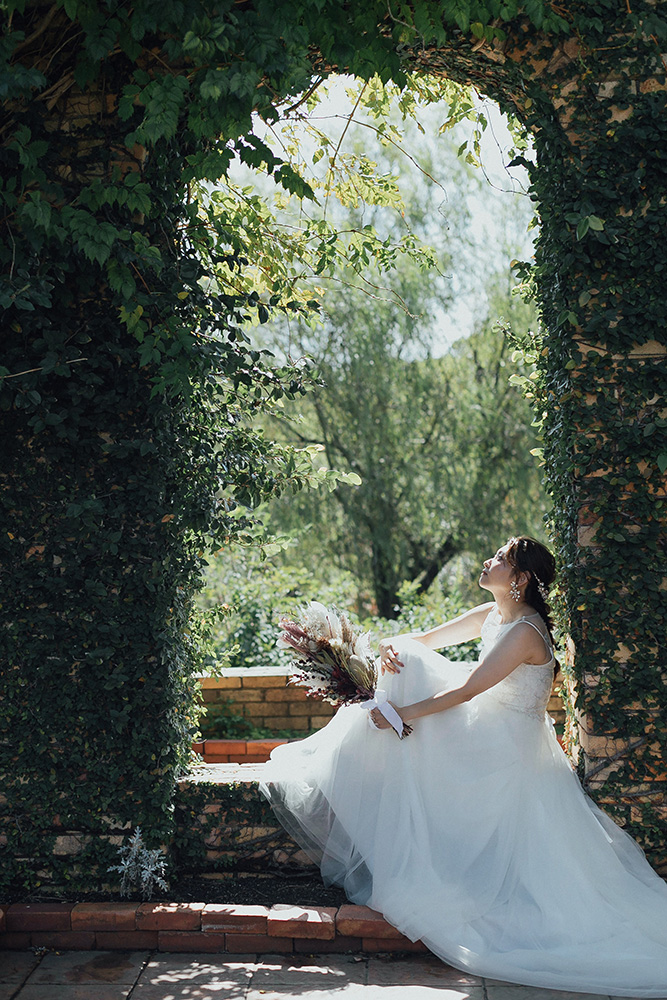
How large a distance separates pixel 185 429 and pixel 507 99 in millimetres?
2017

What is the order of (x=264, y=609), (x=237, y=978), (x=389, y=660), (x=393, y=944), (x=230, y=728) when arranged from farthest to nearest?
(x=264, y=609) < (x=230, y=728) < (x=389, y=660) < (x=393, y=944) < (x=237, y=978)

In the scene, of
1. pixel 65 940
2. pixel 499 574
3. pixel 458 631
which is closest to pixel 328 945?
pixel 65 940

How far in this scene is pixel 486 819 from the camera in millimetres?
3469

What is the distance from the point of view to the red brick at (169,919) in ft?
11.2

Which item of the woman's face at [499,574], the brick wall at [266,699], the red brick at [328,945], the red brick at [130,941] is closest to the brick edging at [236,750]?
the brick wall at [266,699]

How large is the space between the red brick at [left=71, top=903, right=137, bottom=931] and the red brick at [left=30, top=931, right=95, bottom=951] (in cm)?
2

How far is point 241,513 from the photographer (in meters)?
4.34

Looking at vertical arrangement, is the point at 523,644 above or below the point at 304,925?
above

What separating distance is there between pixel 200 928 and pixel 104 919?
38 centimetres

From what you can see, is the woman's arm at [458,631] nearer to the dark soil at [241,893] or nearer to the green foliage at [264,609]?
the dark soil at [241,893]

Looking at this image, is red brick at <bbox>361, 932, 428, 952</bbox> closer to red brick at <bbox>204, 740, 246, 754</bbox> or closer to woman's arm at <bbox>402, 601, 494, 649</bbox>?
woman's arm at <bbox>402, 601, 494, 649</bbox>

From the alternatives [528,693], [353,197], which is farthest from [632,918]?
[353,197]

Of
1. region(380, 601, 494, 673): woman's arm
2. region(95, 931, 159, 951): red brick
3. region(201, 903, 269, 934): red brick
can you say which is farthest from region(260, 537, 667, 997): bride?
region(95, 931, 159, 951): red brick

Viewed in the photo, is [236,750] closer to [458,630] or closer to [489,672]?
[458,630]
